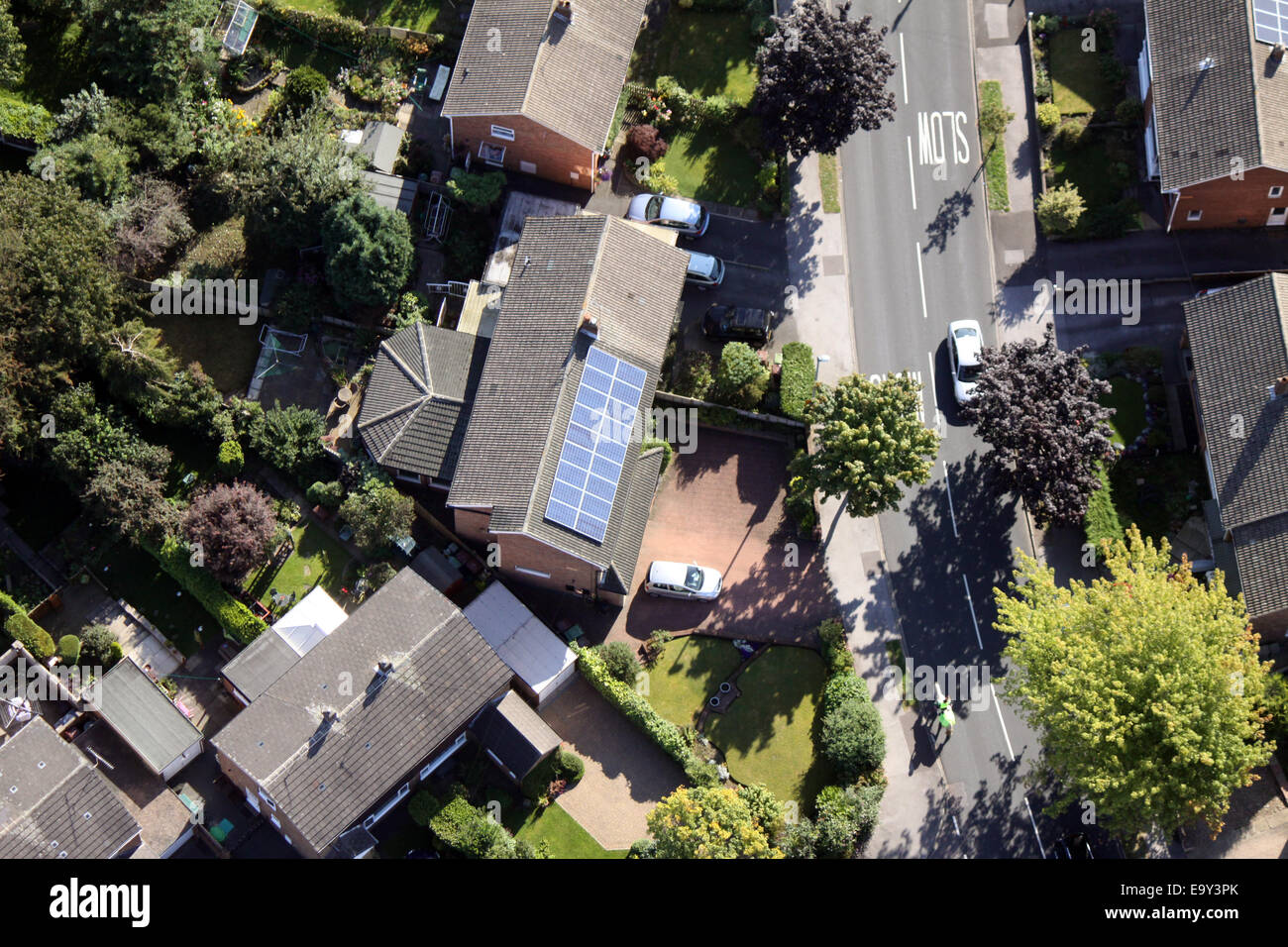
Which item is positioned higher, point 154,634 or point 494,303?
point 494,303

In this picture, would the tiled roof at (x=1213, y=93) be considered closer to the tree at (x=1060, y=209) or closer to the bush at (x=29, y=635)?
the tree at (x=1060, y=209)

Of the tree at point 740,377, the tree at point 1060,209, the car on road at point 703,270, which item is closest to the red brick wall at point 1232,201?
the tree at point 1060,209

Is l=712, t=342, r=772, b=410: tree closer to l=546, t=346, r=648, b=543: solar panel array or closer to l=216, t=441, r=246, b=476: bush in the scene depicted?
l=546, t=346, r=648, b=543: solar panel array

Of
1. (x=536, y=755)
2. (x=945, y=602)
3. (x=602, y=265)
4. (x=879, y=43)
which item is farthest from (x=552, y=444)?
(x=879, y=43)

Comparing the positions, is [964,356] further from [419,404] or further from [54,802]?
[54,802]
